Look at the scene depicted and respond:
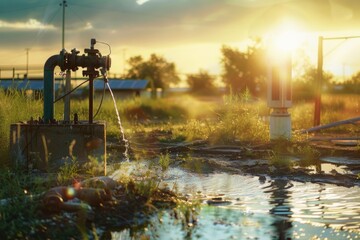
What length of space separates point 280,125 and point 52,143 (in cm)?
717

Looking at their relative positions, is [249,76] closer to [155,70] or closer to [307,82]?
[307,82]

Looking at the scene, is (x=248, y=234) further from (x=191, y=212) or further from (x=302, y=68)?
(x=302, y=68)

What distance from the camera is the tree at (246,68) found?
73.9m

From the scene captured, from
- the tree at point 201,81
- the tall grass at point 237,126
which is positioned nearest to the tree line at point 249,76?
the tree at point 201,81

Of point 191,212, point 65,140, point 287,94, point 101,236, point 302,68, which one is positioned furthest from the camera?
point 302,68

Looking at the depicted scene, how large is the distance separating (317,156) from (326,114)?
12396mm

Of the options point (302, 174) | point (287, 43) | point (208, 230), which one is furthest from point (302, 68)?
point (208, 230)

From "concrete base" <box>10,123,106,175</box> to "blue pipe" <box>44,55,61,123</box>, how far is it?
760 millimetres

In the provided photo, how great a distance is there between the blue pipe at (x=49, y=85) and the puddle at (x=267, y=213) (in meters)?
2.50

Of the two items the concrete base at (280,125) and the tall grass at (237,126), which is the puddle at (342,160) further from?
the tall grass at (237,126)

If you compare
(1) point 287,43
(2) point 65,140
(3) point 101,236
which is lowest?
(3) point 101,236

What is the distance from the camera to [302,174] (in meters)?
9.93

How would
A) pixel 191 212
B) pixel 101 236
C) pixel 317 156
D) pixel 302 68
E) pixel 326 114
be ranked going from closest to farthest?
pixel 101 236, pixel 191 212, pixel 317 156, pixel 326 114, pixel 302 68

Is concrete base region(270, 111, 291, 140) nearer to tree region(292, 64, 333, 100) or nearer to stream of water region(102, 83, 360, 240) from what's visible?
stream of water region(102, 83, 360, 240)
